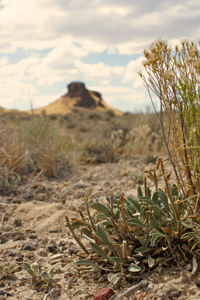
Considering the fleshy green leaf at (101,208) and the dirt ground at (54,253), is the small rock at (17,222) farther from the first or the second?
the fleshy green leaf at (101,208)

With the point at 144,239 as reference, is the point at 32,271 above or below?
below

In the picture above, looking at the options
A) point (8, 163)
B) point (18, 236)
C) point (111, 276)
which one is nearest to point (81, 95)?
point (8, 163)

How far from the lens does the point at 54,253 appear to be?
2.50 m

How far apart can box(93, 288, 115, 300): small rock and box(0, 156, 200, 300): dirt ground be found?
0.05 m

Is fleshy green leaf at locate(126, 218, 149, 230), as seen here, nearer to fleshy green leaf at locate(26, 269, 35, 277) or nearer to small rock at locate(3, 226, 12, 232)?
fleshy green leaf at locate(26, 269, 35, 277)

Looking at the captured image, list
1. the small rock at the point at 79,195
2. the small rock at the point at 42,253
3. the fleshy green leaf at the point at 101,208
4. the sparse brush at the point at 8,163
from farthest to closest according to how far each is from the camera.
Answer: the sparse brush at the point at 8,163 → the small rock at the point at 79,195 → the small rock at the point at 42,253 → the fleshy green leaf at the point at 101,208

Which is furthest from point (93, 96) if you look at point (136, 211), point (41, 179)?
point (136, 211)

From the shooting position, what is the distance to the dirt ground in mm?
1753

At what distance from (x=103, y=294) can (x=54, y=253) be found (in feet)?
2.84

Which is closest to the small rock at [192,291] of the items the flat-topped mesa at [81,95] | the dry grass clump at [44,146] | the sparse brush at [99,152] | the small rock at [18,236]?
the small rock at [18,236]

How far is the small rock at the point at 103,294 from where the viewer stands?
1.73m

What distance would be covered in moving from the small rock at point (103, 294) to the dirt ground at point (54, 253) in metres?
0.05

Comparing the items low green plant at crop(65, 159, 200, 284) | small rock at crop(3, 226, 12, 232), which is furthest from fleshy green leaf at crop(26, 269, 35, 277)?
small rock at crop(3, 226, 12, 232)

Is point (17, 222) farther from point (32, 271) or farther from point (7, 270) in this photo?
point (32, 271)
